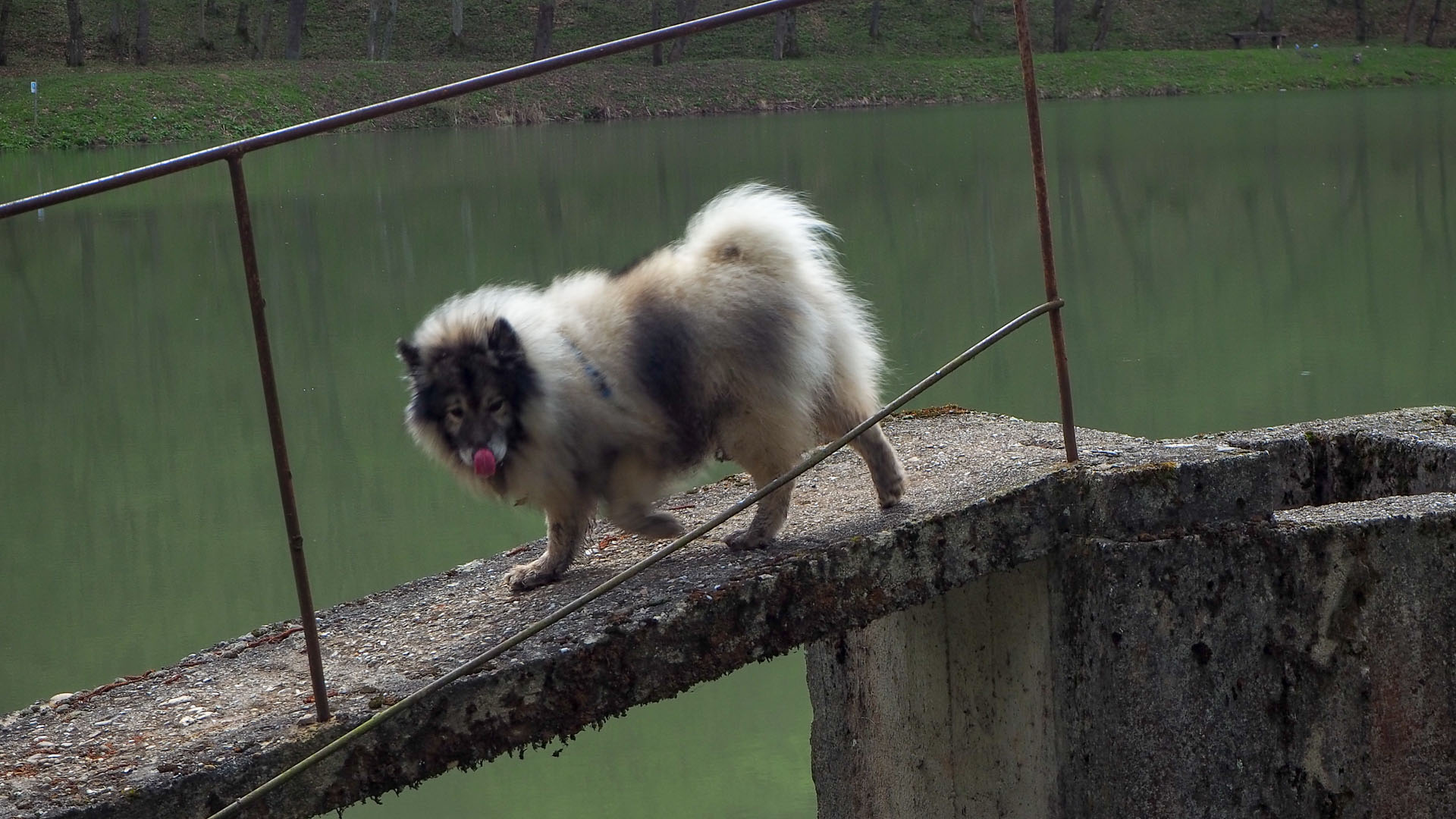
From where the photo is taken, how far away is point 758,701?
322 inches

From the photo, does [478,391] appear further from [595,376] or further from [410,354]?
[595,376]

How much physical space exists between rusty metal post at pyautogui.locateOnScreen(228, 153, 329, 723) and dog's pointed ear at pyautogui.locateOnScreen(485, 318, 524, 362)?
76cm

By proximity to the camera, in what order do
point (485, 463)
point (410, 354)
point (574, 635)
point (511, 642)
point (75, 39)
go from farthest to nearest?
point (75, 39) < point (410, 354) < point (485, 463) < point (574, 635) < point (511, 642)

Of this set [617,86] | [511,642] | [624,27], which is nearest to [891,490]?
[511,642]

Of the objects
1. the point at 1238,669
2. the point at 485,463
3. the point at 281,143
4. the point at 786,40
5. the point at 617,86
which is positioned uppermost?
the point at 786,40

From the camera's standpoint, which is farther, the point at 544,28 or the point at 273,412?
the point at 544,28

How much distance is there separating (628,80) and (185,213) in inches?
724

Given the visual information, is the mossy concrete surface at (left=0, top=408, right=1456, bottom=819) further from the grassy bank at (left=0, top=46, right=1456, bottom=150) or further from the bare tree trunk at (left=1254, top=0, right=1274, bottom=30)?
the bare tree trunk at (left=1254, top=0, right=1274, bottom=30)

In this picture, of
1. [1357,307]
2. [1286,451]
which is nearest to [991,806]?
[1286,451]

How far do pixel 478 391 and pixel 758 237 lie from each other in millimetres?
951

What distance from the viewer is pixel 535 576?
4.48 m

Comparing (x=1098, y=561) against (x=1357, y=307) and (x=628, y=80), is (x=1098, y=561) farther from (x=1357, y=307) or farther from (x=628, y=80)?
(x=628, y=80)

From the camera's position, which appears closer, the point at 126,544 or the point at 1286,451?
the point at 1286,451

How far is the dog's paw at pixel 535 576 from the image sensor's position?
14.7 feet
